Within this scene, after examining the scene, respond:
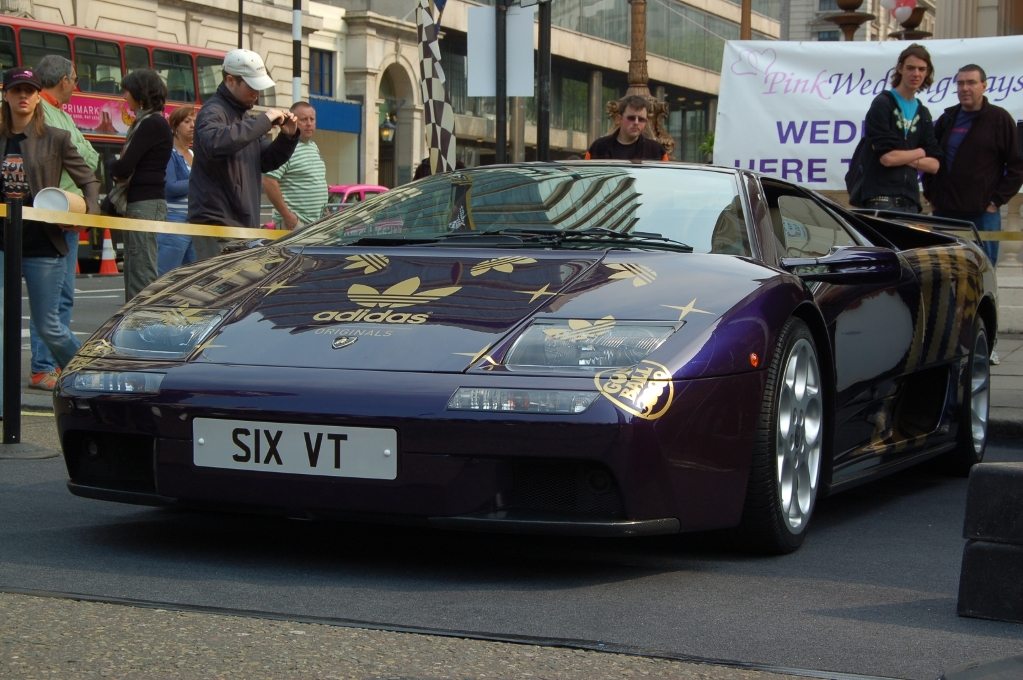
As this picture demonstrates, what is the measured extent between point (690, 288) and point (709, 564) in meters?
0.73

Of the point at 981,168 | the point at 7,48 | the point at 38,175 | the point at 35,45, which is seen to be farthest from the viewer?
the point at 35,45

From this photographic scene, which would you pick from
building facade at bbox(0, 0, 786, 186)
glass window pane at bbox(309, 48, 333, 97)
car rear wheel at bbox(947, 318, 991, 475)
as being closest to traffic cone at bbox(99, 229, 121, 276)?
building facade at bbox(0, 0, 786, 186)

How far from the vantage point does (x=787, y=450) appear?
4367mm

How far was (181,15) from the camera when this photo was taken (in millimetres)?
40625

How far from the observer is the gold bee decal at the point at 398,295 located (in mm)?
4223

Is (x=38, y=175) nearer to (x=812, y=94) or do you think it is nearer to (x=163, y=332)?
(x=163, y=332)

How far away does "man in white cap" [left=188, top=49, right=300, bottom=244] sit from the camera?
25.4 feet

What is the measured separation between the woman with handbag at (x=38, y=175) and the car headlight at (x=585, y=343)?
4067 millimetres

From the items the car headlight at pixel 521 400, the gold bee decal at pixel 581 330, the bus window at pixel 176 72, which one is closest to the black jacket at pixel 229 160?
the gold bee decal at pixel 581 330

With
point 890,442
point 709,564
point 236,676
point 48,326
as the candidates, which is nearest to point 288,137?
point 48,326

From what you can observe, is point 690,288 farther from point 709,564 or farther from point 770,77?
point 770,77

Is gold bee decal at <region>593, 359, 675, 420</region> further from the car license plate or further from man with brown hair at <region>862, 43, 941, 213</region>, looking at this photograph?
man with brown hair at <region>862, 43, 941, 213</region>

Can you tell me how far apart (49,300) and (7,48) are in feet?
57.4

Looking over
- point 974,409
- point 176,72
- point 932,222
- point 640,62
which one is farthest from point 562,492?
point 176,72
